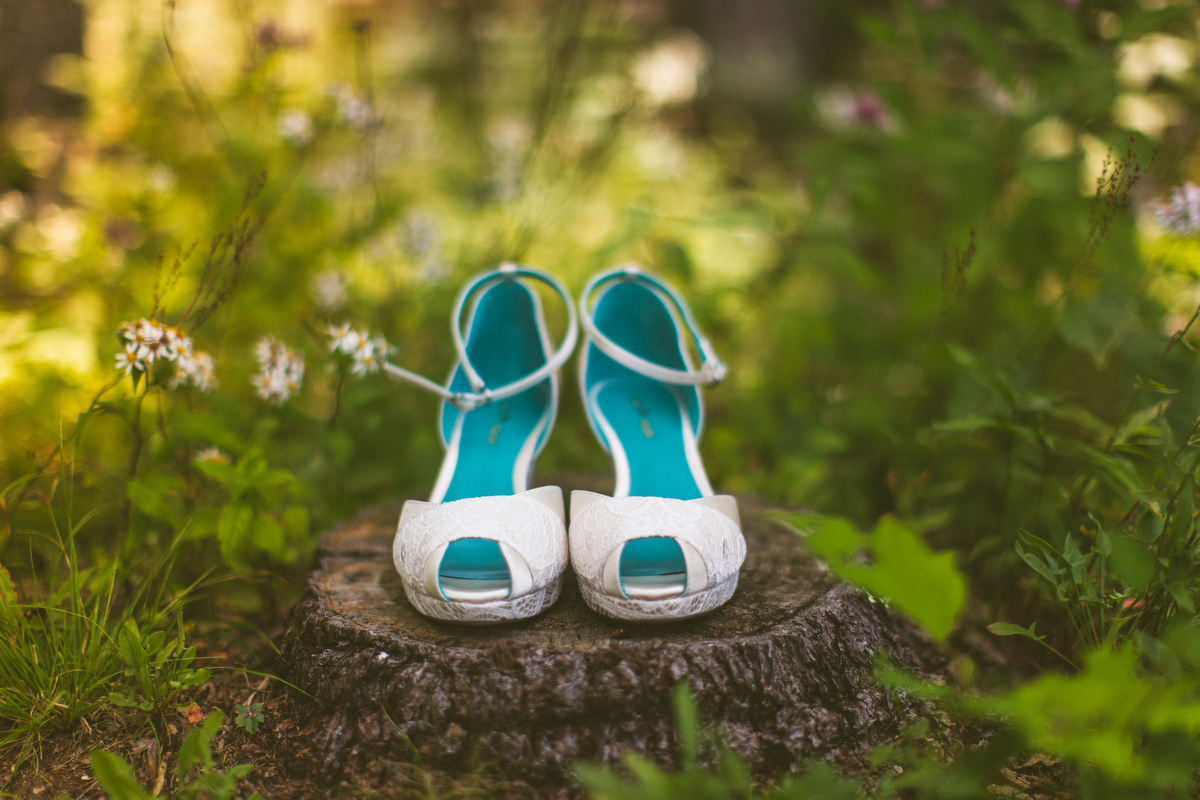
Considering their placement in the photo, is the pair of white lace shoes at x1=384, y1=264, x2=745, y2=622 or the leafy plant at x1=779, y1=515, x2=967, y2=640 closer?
the leafy plant at x1=779, y1=515, x2=967, y2=640

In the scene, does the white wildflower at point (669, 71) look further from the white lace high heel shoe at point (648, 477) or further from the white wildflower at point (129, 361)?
the white wildflower at point (129, 361)

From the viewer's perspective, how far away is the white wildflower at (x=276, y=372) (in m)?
1.58

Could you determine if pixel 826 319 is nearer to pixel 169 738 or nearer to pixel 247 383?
pixel 247 383

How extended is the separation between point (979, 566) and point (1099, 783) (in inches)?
34.3

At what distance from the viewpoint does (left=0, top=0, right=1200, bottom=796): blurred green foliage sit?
129cm

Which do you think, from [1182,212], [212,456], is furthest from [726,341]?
[212,456]

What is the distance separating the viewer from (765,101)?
4.56 meters

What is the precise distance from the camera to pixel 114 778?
3.37 feet

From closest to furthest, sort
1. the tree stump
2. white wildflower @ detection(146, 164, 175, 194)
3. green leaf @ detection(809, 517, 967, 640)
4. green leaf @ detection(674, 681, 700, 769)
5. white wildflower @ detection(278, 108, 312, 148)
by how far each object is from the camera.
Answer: green leaf @ detection(809, 517, 967, 640), green leaf @ detection(674, 681, 700, 769), the tree stump, white wildflower @ detection(278, 108, 312, 148), white wildflower @ detection(146, 164, 175, 194)

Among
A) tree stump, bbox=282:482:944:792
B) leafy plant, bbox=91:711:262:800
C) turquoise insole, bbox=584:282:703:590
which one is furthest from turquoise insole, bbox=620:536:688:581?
leafy plant, bbox=91:711:262:800

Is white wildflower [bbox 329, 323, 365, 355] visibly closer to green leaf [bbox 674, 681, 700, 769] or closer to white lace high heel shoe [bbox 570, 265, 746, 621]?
white lace high heel shoe [bbox 570, 265, 746, 621]

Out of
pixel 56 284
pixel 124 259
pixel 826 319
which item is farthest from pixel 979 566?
pixel 56 284

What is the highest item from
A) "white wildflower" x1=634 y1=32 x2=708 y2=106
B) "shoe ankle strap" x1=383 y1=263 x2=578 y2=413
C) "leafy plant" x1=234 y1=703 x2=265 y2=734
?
"white wildflower" x1=634 y1=32 x2=708 y2=106
